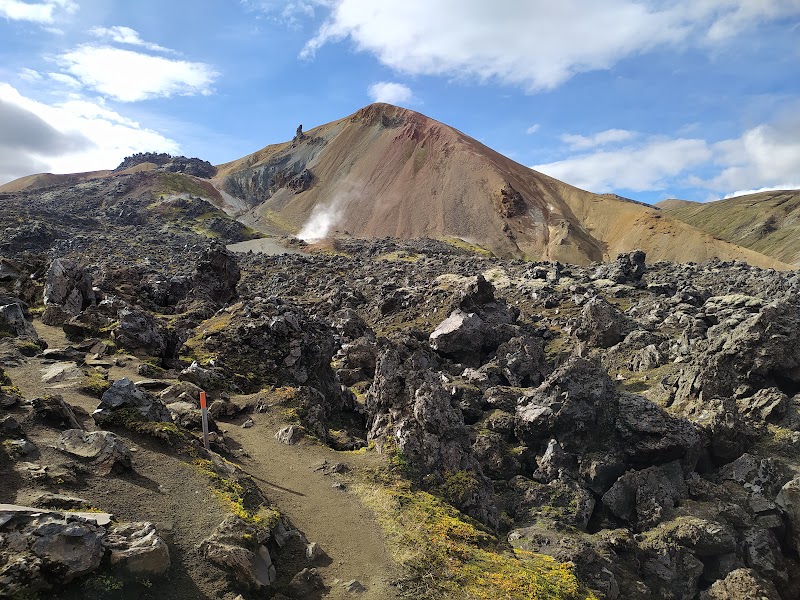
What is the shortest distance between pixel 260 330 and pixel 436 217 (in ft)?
416

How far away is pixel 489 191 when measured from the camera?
510 feet

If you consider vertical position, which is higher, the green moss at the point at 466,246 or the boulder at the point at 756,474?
the green moss at the point at 466,246

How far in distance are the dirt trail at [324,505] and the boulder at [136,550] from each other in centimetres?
368

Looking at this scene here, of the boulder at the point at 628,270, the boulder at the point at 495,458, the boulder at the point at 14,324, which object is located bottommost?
the boulder at the point at 495,458

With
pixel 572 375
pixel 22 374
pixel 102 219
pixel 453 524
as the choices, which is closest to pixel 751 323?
pixel 572 375

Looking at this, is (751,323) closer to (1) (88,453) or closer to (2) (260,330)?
(2) (260,330)

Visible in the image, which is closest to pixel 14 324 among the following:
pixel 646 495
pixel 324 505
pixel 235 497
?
pixel 235 497

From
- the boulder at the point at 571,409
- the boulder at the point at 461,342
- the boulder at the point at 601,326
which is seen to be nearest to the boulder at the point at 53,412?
the boulder at the point at 571,409

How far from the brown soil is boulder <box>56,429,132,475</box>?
0.69 feet

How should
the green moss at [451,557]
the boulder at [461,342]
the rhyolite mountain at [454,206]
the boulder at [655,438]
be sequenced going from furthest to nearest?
the rhyolite mountain at [454,206] < the boulder at [461,342] < the boulder at [655,438] < the green moss at [451,557]

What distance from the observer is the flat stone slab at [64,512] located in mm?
8078

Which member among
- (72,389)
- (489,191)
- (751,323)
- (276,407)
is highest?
(489,191)

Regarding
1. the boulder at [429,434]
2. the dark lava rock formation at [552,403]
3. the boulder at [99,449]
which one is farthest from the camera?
the dark lava rock formation at [552,403]

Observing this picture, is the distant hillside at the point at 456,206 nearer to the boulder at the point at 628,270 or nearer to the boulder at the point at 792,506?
the boulder at the point at 628,270
